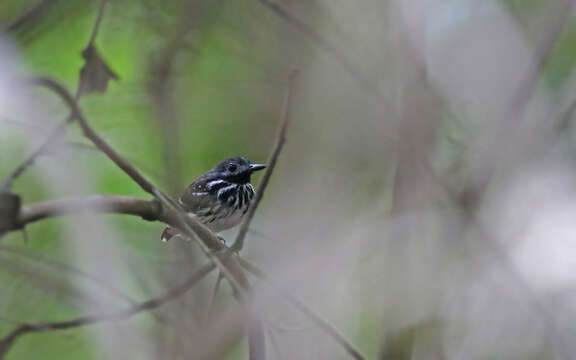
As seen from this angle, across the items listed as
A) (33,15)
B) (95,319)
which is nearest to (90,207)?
(95,319)

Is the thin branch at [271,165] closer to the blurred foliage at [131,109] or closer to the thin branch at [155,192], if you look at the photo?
the thin branch at [155,192]

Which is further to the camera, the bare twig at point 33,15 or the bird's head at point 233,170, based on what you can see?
the bird's head at point 233,170

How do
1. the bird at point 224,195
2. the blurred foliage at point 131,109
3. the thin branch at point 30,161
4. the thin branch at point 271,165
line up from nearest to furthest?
1. the thin branch at point 30,161
2. the thin branch at point 271,165
3. the blurred foliage at point 131,109
4. the bird at point 224,195

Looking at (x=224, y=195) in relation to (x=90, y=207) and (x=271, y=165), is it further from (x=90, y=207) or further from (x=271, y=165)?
(x=90, y=207)

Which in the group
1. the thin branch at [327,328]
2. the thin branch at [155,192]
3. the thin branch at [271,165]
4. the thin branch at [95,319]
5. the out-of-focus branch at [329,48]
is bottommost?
the thin branch at [95,319]

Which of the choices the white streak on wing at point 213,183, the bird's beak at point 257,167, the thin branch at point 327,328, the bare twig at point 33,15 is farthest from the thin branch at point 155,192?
the white streak on wing at point 213,183

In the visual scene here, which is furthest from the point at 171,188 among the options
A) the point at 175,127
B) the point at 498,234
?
the point at 498,234

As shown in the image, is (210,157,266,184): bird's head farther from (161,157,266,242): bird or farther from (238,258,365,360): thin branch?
(238,258,365,360): thin branch

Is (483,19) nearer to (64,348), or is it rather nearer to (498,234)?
(498,234)
